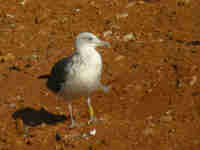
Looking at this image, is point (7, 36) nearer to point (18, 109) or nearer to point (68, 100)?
point (18, 109)

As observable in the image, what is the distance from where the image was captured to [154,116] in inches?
294

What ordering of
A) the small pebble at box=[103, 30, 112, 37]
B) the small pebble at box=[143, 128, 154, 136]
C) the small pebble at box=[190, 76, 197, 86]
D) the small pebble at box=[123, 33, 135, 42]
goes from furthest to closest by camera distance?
the small pebble at box=[103, 30, 112, 37] < the small pebble at box=[123, 33, 135, 42] < the small pebble at box=[190, 76, 197, 86] < the small pebble at box=[143, 128, 154, 136]

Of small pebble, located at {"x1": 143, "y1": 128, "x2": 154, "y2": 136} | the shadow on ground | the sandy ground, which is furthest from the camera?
the shadow on ground

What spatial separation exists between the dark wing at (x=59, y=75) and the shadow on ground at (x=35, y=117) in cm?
65

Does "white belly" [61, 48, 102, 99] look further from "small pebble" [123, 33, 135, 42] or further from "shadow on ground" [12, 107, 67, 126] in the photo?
"small pebble" [123, 33, 135, 42]

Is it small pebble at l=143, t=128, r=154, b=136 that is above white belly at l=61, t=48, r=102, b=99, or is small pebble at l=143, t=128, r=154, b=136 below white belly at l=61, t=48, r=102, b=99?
below

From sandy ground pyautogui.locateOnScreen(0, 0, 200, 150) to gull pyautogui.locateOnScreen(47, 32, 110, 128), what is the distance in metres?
0.74


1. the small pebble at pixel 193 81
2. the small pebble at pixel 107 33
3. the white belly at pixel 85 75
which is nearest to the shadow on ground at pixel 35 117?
the white belly at pixel 85 75

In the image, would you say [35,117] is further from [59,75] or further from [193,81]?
[193,81]

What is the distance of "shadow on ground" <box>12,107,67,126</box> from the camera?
319 inches

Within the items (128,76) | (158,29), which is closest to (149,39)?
(158,29)

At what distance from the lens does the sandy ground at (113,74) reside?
22.8ft

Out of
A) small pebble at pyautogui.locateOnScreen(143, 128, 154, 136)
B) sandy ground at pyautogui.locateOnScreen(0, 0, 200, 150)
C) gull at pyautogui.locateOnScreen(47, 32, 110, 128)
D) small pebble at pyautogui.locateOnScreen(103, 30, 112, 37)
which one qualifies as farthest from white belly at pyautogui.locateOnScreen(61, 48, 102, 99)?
small pebble at pyautogui.locateOnScreen(103, 30, 112, 37)

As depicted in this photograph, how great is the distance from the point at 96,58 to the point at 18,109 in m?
2.63
